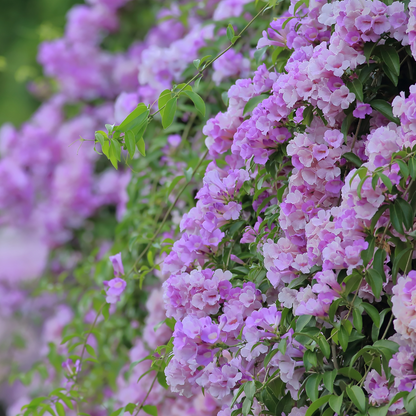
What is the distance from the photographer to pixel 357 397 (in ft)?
1.94

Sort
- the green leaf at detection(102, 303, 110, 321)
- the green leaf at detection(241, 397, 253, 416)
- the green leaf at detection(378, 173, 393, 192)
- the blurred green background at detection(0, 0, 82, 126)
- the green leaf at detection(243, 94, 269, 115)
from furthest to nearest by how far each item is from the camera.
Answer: the blurred green background at detection(0, 0, 82, 126)
the green leaf at detection(102, 303, 110, 321)
the green leaf at detection(243, 94, 269, 115)
the green leaf at detection(241, 397, 253, 416)
the green leaf at detection(378, 173, 393, 192)

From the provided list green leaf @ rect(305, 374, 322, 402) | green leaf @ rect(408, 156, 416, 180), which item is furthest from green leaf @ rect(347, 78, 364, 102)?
green leaf @ rect(305, 374, 322, 402)

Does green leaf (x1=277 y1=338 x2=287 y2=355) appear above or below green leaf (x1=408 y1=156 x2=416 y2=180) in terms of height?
below

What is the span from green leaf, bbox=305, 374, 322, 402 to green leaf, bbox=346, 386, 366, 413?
0.12 feet

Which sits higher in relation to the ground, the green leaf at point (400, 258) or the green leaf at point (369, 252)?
the green leaf at point (369, 252)

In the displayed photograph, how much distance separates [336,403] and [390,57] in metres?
0.43

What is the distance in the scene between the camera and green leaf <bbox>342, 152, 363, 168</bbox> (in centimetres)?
70

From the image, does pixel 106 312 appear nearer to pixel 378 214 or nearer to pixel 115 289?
pixel 115 289

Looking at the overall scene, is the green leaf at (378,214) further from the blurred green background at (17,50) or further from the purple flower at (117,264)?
the blurred green background at (17,50)

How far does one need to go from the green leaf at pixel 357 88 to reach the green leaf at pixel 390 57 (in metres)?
0.04

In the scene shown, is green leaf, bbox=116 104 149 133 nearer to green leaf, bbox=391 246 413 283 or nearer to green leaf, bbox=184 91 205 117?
green leaf, bbox=184 91 205 117

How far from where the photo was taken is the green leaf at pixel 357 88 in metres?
0.67

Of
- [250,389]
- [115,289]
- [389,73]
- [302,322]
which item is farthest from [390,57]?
[115,289]

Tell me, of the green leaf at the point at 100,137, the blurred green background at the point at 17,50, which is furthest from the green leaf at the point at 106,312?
the blurred green background at the point at 17,50
